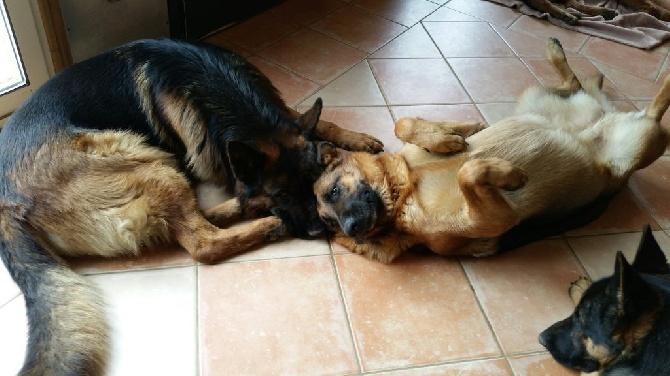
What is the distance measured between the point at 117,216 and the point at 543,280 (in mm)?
2034

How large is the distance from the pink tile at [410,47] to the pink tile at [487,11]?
661 millimetres

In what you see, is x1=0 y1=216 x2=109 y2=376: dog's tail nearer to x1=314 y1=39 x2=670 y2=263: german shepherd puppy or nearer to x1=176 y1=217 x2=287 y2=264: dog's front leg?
x1=176 y1=217 x2=287 y2=264: dog's front leg

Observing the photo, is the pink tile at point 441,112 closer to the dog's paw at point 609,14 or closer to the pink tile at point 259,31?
the pink tile at point 259,31

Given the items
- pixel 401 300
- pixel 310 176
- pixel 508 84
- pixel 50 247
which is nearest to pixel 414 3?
pixel 508 84

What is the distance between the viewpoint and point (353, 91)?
3.65 m

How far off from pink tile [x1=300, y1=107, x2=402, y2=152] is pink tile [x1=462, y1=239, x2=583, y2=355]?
0.93 metres

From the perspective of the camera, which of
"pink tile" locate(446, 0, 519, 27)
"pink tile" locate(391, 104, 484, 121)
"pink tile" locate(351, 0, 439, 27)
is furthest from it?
"pink tile" locate(446, 0, 519, 27)

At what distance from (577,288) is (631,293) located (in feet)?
2.64

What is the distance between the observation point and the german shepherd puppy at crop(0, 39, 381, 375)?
231cm

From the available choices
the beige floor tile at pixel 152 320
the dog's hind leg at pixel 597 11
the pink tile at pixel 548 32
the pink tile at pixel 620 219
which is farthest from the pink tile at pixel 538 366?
the dog's hind leg at pixel 597 11

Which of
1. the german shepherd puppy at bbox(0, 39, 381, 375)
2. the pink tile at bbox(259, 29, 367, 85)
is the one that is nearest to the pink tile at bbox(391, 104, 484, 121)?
the pink tile at bbox(259, 29, 367, 85)

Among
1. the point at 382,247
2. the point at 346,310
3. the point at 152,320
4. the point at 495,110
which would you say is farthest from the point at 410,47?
the point at 152,320

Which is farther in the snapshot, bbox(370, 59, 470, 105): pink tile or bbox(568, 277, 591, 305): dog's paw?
bbox(370, 59, 470, 105): pink tile

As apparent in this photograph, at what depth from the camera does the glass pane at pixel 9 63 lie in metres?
3.02
